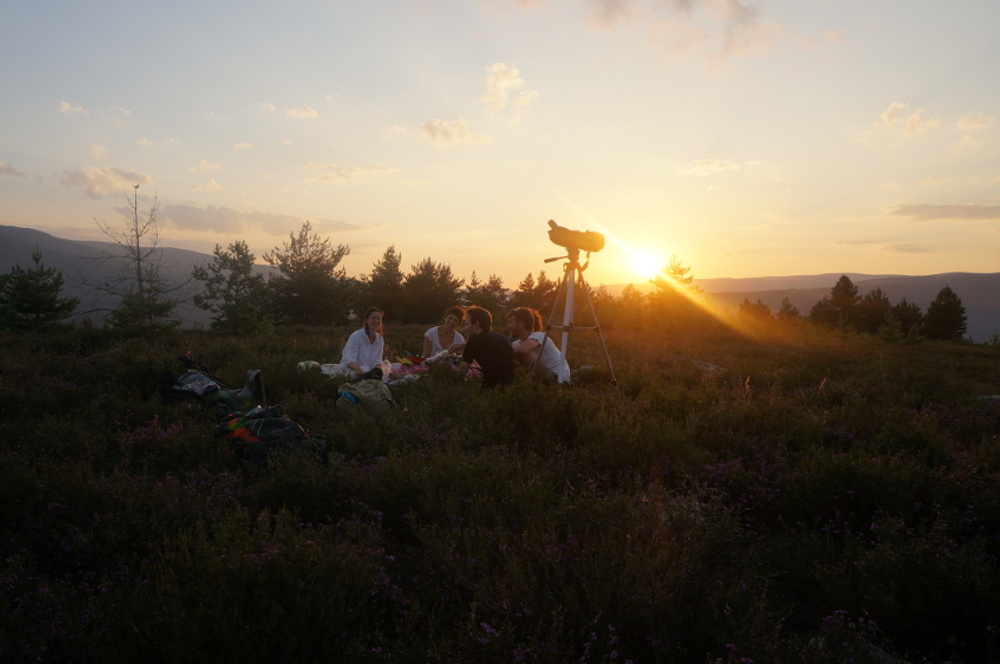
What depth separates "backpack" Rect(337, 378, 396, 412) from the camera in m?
6.28

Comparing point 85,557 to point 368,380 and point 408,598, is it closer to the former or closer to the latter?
point 408,598

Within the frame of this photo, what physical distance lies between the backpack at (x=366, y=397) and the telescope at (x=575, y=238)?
9.46 ft

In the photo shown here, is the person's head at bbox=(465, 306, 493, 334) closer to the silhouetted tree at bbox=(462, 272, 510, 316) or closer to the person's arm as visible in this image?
the person's arm

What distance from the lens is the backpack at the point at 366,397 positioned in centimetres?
628

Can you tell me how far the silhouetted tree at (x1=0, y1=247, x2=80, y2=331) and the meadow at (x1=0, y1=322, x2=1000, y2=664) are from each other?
24113mm

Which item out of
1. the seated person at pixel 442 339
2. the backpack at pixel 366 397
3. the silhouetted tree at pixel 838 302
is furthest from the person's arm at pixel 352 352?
the silhouetted tree at pixel 838 302

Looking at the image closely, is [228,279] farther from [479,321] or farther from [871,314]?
[871,314]

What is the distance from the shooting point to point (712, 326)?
1673 cm

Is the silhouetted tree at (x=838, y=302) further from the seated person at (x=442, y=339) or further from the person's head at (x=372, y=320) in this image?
the person's head at (x=372, y=320)

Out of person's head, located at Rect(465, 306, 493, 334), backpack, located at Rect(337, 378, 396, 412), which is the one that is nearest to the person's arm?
backpack, located at Rect(337, 378, 396, 412)

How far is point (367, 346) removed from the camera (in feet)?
29.5

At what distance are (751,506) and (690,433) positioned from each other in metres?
0.97

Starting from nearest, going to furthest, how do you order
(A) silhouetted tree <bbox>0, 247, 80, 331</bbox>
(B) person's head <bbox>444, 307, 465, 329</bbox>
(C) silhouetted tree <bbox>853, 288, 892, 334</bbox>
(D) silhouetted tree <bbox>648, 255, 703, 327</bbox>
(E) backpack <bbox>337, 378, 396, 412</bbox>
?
1. (E) backpack <bbox>337, 378, 396, 412</bbox>
2. (B) person's head <bbox>444, 307, 465, 329</bbox>
3. (D) silhouetted tree <bbox>648, 255, 703, 327</bbox>
4. (A) silhouetted tree <bbox>0, 247, 80, 331</bbox>
5. (C) silhouetted tree <bbox>853, 288, 892, 334</bbox>

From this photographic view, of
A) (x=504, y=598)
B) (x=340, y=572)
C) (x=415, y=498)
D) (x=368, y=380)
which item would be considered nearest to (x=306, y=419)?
(x=368, y=380)
